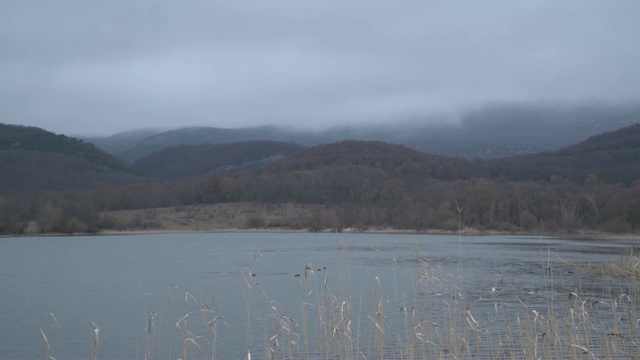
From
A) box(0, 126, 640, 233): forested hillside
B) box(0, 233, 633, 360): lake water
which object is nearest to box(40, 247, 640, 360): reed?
box(0, 233, 633, 360): lake water

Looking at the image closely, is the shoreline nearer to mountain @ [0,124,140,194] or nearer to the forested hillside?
the forested hillside

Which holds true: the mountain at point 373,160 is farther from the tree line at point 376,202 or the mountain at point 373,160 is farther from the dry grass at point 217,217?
the dry grass at point 217,217

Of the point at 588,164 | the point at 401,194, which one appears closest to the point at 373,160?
the point at 588,164

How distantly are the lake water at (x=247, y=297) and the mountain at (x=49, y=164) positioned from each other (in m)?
67.1

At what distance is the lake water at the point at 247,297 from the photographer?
40.4 ft

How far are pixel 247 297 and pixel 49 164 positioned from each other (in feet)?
355

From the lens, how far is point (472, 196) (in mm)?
93812

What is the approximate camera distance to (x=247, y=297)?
25.3 metres

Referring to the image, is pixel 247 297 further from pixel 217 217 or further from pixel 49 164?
pixel 49 164

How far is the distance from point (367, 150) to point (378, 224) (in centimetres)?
6575

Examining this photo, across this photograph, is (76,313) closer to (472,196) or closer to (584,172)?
(472,196)

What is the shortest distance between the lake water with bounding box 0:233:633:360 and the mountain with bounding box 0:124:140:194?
67126mm

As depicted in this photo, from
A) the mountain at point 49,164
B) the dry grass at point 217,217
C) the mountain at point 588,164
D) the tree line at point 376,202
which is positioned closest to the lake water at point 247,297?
the tree line at point 376,202

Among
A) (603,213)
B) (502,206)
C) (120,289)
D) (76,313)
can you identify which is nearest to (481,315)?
(76,313)
